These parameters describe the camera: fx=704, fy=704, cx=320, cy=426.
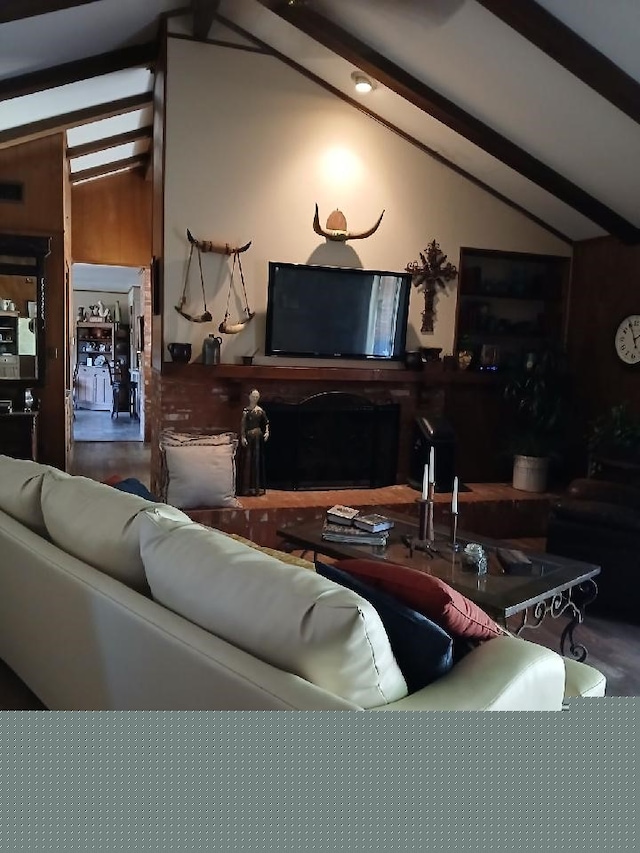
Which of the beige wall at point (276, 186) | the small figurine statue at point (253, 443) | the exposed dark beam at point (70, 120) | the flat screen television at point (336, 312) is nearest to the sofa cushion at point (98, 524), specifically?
the small figurine statue at point (253, 443)

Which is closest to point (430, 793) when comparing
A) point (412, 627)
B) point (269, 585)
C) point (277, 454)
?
point (412, 627)

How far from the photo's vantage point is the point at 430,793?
1215 mm

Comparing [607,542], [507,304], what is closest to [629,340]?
[507,304]

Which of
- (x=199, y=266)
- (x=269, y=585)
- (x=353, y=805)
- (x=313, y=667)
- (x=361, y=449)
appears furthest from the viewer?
(x=361, y=449)

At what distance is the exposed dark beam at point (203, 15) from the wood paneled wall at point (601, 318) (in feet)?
11.1

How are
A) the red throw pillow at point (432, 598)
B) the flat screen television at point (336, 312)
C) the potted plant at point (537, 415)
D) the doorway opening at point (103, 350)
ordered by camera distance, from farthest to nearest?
the doorway opening at point (103, 350) < the potted plant at point (537, 415) < the flat screen television at point (336, 312) < the red throw pillow at point (432, 598)

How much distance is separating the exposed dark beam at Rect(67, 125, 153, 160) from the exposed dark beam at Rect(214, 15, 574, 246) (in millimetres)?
2232

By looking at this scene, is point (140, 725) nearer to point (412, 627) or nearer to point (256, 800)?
point (256, 800)

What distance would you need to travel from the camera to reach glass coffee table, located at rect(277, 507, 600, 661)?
8.49 feet

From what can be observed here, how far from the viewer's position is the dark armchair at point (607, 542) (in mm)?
3637

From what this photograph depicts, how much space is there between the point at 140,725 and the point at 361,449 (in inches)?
168

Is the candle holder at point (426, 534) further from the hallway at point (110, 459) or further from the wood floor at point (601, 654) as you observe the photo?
the hallway at point (110, 459)

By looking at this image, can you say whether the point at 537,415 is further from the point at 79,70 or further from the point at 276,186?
the point at 79,70

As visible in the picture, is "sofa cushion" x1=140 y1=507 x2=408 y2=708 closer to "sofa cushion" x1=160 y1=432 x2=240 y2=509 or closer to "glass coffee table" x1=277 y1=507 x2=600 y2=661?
"glass coffee table" x1=277 y1=507 x2=600 y2=661
